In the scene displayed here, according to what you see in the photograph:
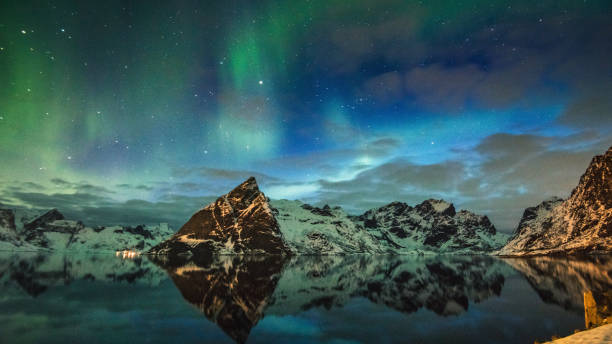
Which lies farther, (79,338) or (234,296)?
(234,296)

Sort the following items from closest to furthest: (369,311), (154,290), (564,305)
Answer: (369,311) < (564,305) < (154,290)

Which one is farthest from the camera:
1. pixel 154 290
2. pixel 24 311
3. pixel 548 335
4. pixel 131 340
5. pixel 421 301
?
pixel 154 290

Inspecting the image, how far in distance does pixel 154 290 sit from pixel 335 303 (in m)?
22.7

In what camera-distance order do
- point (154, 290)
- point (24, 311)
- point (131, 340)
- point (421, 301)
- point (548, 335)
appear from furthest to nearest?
point (154, 290) → point (421, 301) → point (24, 311) → point (548, 335) → point (131, 340)

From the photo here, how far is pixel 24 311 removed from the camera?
23.5 meters

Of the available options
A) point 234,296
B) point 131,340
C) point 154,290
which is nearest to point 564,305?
point 234,296

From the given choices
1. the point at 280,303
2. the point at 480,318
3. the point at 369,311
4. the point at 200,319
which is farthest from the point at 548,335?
the point at 200,319

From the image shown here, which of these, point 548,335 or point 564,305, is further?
point 564,305

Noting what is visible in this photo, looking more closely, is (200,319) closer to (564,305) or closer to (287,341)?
(287,341)

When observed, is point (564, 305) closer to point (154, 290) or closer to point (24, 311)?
point (154, 290)

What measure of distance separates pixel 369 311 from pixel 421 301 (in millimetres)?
8412

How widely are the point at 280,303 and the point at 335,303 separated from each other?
215 inches

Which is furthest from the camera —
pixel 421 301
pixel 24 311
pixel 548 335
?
pixel 421 301

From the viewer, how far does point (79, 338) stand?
57.6 feet
